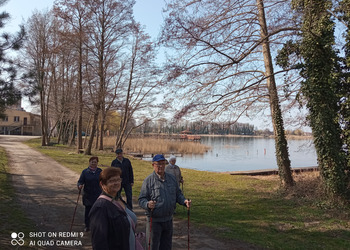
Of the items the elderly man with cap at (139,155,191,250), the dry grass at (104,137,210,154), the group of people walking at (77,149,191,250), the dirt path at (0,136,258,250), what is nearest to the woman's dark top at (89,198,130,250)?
the group of people walking at (77,149,191,250)

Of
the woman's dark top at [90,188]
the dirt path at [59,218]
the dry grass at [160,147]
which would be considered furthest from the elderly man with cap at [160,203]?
the dry grass at [160,147]

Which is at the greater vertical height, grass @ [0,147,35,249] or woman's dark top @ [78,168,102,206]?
woman's dark top @ [78,168,102,206]

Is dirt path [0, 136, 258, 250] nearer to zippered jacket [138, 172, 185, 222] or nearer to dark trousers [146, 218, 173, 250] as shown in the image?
dark trousers [146, 218, 173, 250]

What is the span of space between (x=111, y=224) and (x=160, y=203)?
123 cm

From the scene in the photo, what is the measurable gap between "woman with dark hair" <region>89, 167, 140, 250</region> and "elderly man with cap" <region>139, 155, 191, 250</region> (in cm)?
96

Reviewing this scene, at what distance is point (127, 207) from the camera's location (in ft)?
9.26

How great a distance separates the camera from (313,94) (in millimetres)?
8727

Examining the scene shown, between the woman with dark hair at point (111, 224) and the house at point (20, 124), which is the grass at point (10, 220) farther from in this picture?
the house at point (20, 124)

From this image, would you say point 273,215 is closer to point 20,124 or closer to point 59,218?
point 59,218

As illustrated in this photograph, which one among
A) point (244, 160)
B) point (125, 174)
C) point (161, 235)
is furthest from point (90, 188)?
point (244, 160)

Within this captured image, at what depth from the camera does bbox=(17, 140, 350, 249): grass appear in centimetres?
577

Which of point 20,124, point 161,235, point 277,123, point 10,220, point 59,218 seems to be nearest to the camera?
point 161,235

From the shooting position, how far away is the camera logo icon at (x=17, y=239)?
494 centimetres

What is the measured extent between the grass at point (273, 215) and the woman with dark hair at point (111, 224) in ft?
12.7
